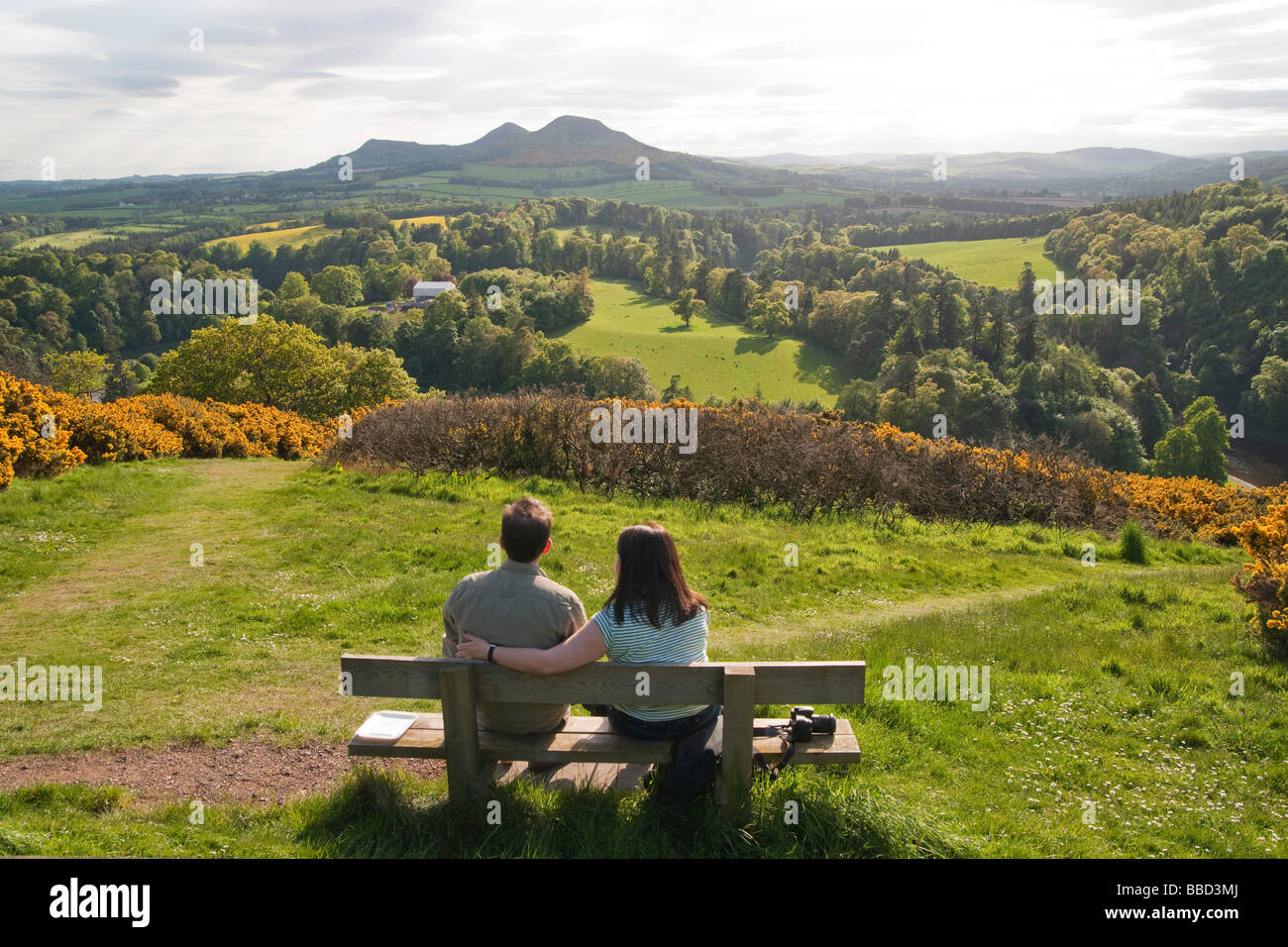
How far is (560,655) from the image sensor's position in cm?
427

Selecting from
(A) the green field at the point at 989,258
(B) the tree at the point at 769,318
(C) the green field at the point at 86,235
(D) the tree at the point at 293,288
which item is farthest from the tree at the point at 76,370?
(A) the green field at the point at 989,258

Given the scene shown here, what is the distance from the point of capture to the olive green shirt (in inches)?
180

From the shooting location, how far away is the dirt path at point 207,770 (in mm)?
5379

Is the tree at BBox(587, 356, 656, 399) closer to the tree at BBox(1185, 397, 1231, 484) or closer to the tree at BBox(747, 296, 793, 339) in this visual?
the tree at BBox(747, 296, 793, 339)

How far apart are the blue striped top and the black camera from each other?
0.68 m

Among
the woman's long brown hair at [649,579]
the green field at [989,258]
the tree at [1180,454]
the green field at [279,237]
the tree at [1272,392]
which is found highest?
the green field at [279,237]

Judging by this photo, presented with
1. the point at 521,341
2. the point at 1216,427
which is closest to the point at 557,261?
the point at 521,341

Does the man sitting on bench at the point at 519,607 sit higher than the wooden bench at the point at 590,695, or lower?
higher

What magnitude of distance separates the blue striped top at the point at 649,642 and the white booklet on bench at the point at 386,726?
140 cm

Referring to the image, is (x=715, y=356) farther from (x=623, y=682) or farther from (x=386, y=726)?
(x=623, y=682)

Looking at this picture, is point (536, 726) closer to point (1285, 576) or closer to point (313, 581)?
point (313, 581)

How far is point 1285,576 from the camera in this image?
352 inches

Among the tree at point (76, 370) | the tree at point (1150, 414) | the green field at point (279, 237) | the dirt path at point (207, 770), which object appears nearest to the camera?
the dirt path at point (207, 770)

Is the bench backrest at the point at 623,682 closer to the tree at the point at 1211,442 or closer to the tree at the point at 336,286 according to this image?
the tree at the point at 1211,442
